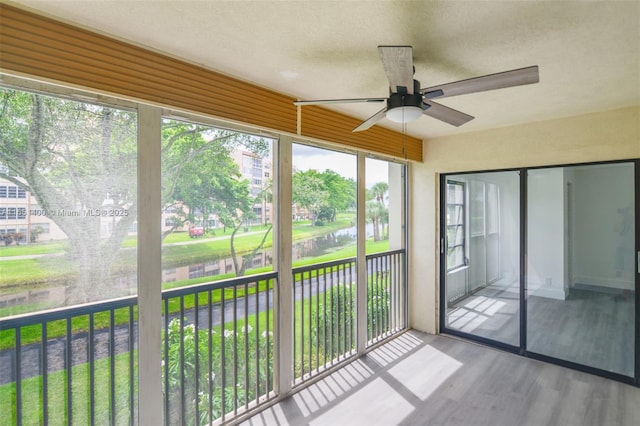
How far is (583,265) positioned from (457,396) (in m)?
1.79

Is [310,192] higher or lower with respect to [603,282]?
higher

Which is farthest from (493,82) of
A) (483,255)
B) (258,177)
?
(483,255)

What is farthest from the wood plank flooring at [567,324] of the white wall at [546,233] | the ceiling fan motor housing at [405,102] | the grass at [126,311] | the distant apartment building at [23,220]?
the distant apartment building at [23,220]

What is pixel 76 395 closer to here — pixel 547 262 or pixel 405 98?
pixel 405 98

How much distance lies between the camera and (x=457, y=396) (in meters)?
2.62

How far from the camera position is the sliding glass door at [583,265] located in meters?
2.85

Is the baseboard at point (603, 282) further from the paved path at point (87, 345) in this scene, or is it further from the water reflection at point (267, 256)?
the paved path at point (87, 345)

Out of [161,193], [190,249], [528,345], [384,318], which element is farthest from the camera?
[384,318]

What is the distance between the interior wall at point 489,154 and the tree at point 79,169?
3.23 m

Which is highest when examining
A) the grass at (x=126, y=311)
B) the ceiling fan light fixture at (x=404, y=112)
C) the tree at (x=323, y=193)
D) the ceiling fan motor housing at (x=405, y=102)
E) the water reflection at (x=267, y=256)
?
the ceiling fan motor housing at (x=405, y=102)

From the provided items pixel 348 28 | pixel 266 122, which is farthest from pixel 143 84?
pixel 348 28

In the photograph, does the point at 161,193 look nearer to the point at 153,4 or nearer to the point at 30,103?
the point at 30,103

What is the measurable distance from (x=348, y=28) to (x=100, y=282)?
1.89m

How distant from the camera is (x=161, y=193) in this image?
6.36 ft
